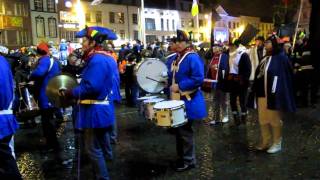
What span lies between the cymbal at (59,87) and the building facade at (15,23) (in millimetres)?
42258

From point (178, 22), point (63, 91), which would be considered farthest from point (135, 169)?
point (178, 22)

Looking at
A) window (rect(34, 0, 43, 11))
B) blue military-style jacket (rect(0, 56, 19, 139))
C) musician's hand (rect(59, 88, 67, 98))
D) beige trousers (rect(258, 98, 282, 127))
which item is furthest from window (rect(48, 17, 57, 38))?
blue military-style jacket (rect(0, 56, 19, 139))

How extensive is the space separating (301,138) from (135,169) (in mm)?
3562

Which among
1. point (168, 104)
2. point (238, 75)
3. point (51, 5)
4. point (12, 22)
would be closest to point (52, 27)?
point (51, 5)

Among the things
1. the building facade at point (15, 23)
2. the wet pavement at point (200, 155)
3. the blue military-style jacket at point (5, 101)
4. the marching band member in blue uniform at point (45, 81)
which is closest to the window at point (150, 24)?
the building facade at point (15, 23)

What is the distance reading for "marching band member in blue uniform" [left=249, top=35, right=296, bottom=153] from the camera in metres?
7.11

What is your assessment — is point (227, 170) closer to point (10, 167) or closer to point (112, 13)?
point (10, 167)

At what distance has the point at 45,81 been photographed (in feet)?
25.2

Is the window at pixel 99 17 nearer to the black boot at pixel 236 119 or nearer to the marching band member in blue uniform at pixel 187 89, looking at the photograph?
the black boot at pixel 236 119

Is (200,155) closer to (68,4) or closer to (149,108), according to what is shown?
(149,108)

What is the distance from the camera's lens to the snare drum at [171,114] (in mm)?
6148

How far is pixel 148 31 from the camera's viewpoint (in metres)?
63.8

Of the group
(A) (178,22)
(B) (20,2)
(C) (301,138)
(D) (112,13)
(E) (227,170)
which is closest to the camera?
(E) (227,170)

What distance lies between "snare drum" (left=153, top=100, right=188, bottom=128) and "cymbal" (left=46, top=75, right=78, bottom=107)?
133 centimetres
